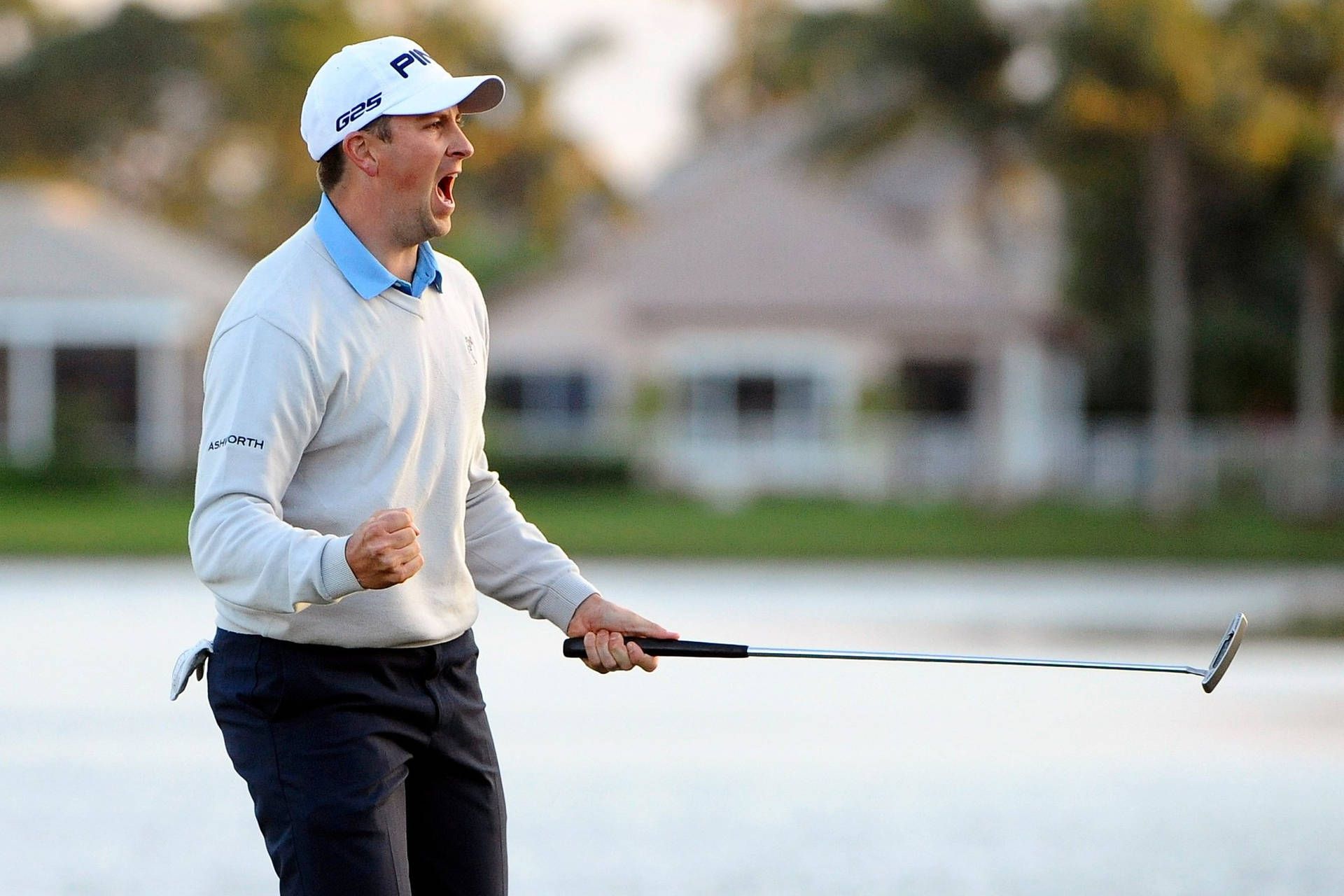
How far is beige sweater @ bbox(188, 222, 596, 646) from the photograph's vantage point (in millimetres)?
3240

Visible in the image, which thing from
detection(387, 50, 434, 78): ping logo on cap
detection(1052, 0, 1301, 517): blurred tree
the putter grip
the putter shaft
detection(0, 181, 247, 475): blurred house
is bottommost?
the putter shaft

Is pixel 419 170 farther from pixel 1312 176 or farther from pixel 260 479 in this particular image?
pixel 1312 176

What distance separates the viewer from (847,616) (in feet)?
49.3

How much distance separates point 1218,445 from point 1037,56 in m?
6.36

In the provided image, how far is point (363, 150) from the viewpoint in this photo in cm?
349

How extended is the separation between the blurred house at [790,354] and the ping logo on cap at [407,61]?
29.2m

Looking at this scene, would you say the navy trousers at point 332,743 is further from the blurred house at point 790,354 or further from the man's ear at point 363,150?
the blurred house at point 790,354

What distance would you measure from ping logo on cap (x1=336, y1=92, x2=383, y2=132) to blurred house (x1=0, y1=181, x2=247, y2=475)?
31923 millimetres

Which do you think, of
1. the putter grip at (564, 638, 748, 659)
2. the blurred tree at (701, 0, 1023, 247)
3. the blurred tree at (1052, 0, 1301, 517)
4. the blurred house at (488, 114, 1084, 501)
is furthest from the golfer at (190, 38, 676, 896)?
the blurred house at (488, 114, 1084, 501)

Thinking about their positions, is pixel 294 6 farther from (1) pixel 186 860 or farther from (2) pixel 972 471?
(1) pixel 186 860

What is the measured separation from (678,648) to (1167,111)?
2658 centimetres

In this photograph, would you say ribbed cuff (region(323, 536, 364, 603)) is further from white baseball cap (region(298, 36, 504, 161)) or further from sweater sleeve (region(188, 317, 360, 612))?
white baseball cap (region(298, 36, 504, 161))

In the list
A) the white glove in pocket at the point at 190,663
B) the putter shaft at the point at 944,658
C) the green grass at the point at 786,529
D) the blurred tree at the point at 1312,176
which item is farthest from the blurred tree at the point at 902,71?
the white glove in pocket at the point at 190,663

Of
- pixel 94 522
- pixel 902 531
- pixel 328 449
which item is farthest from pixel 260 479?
pixel 94 522
